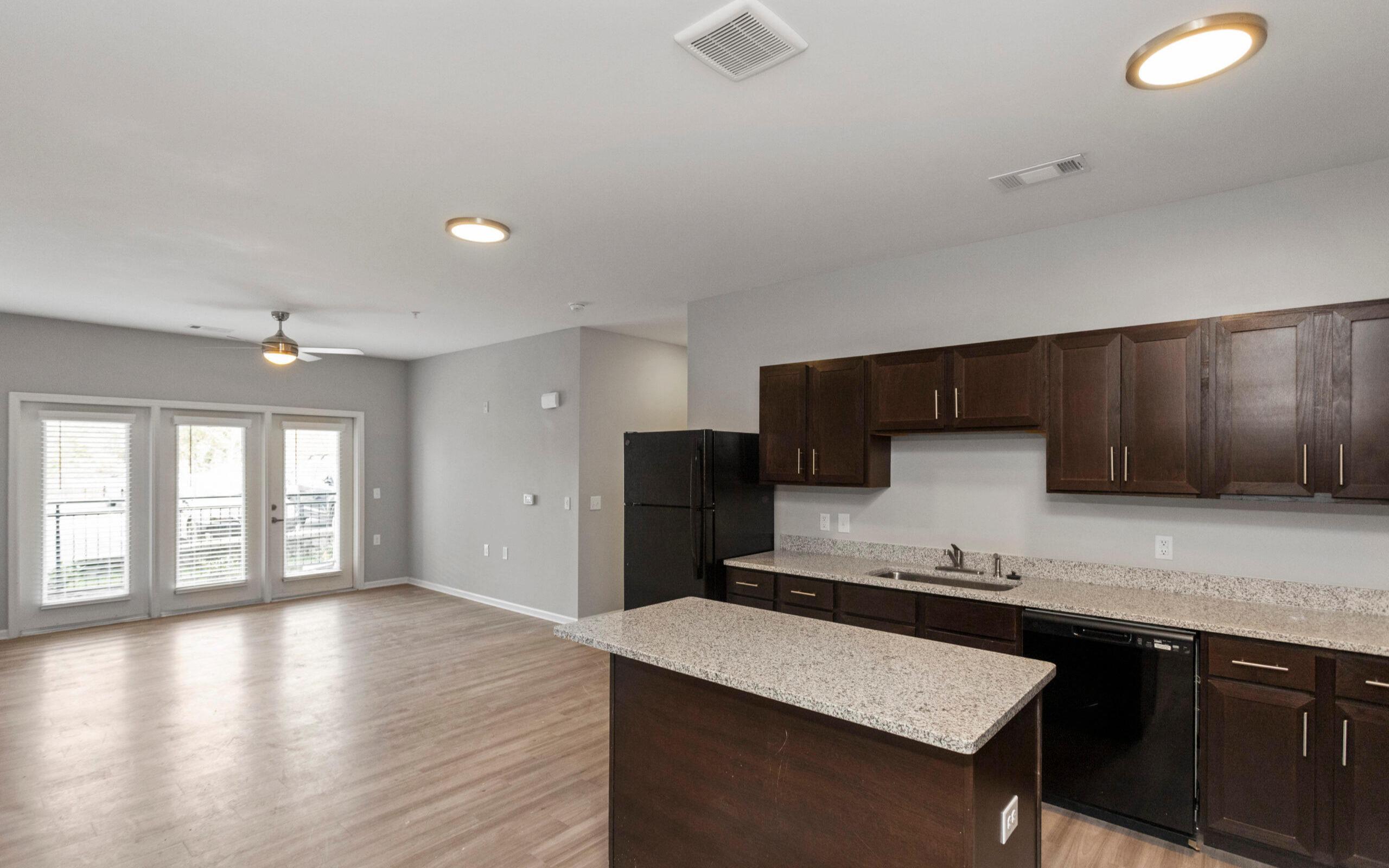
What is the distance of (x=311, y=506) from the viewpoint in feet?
24.6

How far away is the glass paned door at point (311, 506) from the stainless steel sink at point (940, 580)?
653 cm

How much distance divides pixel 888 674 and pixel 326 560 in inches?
296

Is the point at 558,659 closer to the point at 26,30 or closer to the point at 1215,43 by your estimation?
the point at 26,30

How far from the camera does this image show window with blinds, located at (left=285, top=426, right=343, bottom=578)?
7348mm

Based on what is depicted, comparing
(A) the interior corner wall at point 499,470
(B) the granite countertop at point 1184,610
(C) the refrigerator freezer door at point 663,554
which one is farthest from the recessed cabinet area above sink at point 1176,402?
(A) the interior corner wall at point 499,470

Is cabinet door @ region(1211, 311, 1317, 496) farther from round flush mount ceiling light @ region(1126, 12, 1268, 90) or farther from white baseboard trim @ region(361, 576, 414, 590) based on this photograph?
white baseboard trim @ region(361, 576, 414, 590)

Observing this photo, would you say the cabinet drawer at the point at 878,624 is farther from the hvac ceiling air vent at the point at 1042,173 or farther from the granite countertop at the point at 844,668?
the hvac ceiling air vent at the point at 1042,173

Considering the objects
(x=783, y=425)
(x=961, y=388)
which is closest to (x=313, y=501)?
Result: (x=783, y=425)

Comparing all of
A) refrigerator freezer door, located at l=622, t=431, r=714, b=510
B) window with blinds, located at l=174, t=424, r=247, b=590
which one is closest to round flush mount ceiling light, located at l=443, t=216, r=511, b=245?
refrigerator freezer door, located at l=622, t=431, r=714, b=510

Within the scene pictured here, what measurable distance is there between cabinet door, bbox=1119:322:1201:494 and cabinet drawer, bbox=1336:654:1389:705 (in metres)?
0.79

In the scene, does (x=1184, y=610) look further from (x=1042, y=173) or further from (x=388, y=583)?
(x=388, y=583)

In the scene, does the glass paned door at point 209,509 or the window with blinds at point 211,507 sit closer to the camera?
the glass paned door at point 209,509

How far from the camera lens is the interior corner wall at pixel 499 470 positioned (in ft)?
20.7

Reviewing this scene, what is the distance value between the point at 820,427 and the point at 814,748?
95.4 inches
